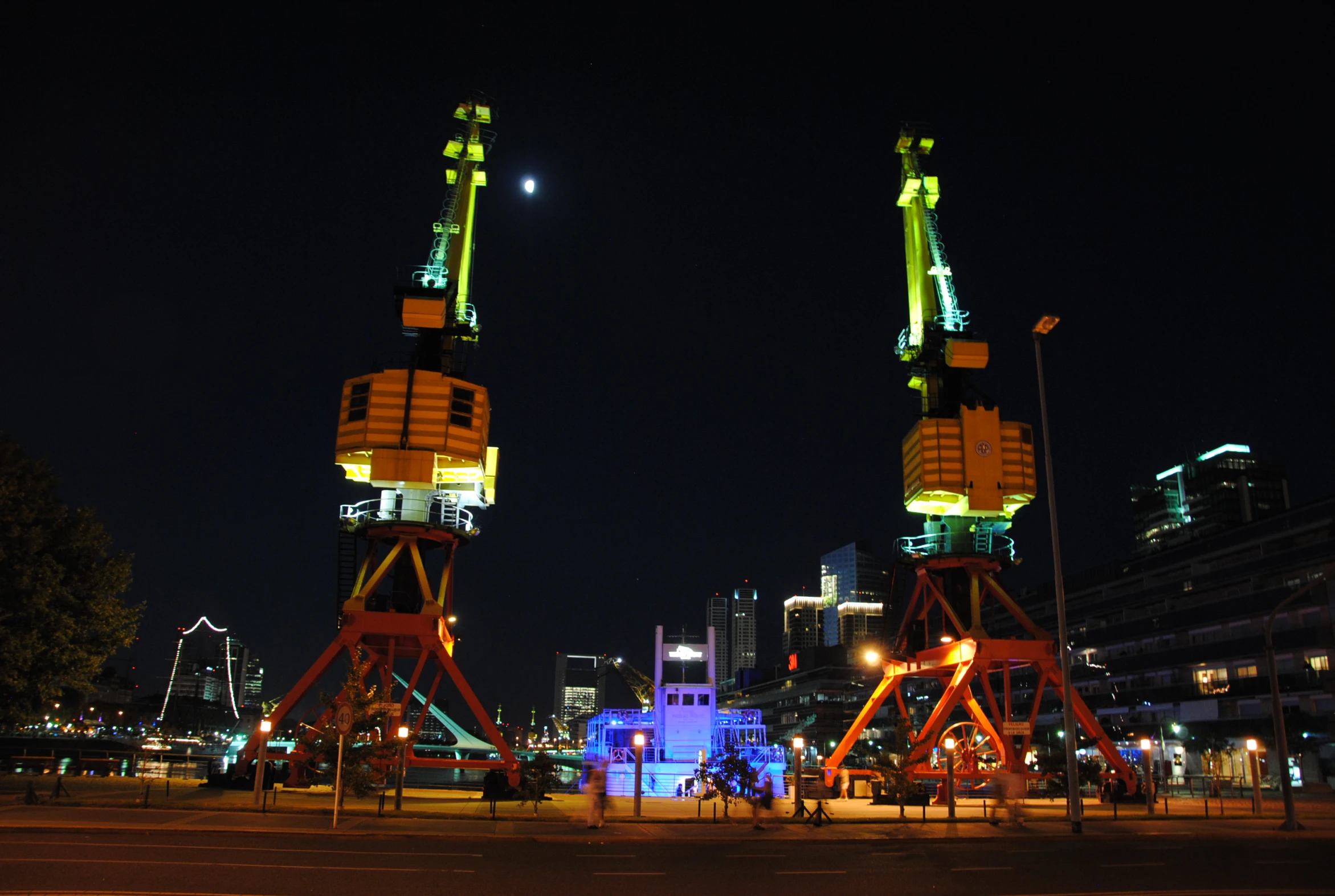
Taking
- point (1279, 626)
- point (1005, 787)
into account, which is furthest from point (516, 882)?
point (1279, 626)

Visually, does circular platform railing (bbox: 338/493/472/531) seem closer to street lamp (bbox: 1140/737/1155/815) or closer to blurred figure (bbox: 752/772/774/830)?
blurred figure (bbox: 752/772/774/830)

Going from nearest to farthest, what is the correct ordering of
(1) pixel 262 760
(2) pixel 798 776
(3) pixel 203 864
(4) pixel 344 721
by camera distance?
(3) pixel 203 864 < (4) pixel 344 721 < (1) pixel 262 760 < (2) pixel 798 776

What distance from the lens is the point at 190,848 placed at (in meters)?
18.0

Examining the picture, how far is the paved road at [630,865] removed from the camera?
14.3 metres

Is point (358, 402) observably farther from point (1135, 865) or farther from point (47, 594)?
point (1135, 865)

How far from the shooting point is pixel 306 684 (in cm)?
3722

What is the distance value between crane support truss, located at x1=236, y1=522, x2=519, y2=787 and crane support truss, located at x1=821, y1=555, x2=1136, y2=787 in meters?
16.5

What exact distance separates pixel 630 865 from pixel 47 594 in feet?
83.7

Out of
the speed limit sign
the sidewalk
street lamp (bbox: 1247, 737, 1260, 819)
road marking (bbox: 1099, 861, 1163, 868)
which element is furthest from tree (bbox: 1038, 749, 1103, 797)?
the speed limit sign

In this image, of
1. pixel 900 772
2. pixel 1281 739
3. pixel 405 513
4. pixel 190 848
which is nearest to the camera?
pixel 190 848

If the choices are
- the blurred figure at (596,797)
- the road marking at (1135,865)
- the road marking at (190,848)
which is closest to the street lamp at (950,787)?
the road marking at (1135,865)

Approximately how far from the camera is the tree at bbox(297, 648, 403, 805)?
28.6 m

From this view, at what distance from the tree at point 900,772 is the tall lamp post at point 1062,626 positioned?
5189mm

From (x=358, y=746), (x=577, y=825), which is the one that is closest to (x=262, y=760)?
(x=358, y=746)
